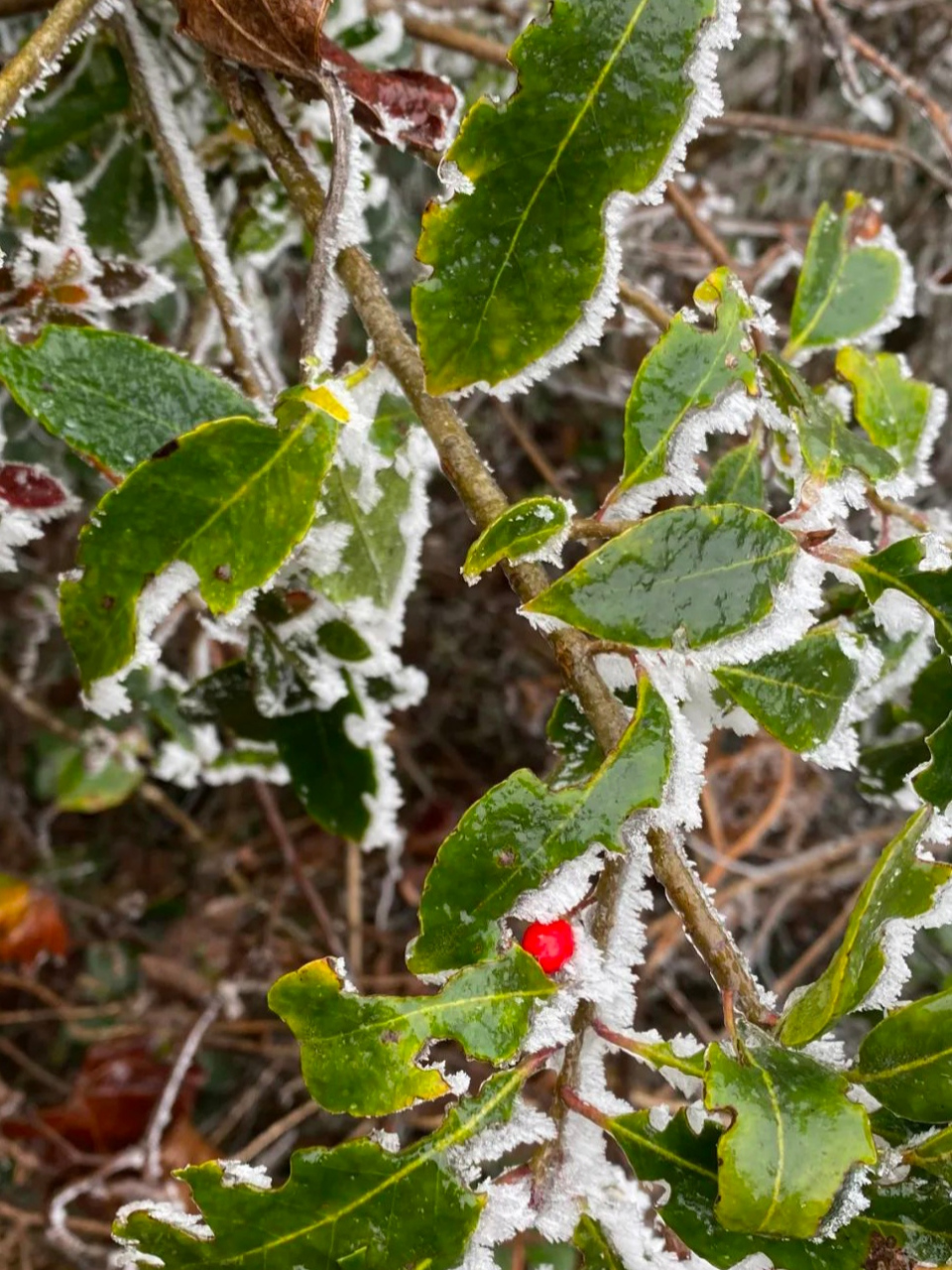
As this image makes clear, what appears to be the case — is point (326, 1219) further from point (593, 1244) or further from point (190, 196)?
point (190, 196)

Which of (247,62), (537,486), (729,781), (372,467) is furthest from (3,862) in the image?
(247,62)

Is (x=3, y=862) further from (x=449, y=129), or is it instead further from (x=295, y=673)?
(x=449, y=129)

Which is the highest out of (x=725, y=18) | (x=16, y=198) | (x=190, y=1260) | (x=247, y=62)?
(x=16, y=198)

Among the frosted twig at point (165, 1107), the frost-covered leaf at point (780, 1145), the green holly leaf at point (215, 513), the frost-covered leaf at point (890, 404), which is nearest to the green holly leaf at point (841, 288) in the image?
the frost-covered leaf at point (890, 404)

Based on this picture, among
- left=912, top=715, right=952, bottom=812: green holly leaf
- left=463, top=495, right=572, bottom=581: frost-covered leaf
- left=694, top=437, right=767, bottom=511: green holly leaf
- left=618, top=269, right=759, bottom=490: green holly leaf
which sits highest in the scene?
left=618, top=269, right=759, bottom=490: green holly leaf

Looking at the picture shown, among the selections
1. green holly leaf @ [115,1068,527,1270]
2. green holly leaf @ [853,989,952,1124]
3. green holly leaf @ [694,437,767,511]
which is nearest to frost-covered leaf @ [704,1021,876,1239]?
green holly leaf @ [853,989,952,1124]

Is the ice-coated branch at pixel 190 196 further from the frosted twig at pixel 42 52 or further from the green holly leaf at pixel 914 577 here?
the green holly leaf at pixel 914 577

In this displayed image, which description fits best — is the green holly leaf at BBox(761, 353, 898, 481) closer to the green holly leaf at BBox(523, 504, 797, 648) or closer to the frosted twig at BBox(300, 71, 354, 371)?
the green holly leaf at BBox(523, 504, 797, 648)
